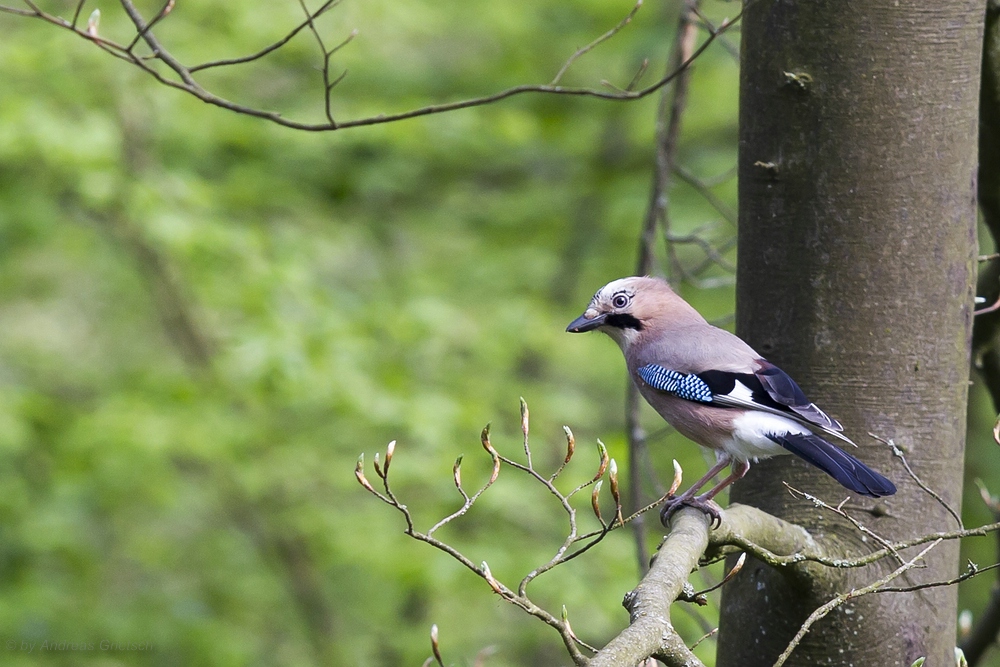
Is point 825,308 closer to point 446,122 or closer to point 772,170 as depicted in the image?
point 772,170

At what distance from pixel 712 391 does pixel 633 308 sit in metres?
0.43

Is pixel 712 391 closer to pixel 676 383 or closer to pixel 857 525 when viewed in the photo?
pixel 676 383

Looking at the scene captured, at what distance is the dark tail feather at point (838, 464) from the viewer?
2.08 m

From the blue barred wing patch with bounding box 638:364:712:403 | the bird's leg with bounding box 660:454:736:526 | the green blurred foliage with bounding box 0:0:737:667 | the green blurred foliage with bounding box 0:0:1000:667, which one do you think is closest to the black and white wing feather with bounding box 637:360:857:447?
the blue barred wing patch with bounding box 638:364:712:403

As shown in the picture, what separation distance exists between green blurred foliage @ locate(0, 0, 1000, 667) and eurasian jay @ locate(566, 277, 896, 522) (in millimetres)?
2879

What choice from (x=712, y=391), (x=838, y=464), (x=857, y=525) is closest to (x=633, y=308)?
(x=712, y=391)

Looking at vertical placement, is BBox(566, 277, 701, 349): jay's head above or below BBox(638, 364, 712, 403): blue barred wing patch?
above

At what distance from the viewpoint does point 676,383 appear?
2768 millimetres

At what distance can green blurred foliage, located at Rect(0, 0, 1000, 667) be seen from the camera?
5871 millimetres

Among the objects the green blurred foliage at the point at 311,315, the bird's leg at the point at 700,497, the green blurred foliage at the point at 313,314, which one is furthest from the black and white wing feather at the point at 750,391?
the green blurred foliage at the point at 313,314

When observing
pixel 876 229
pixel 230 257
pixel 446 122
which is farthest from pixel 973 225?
pixel 446 122

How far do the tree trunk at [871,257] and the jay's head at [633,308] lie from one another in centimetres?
53

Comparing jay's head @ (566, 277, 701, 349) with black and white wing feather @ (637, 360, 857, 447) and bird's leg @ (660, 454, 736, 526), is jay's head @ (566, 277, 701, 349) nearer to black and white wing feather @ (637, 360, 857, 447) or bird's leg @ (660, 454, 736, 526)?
black and white wing feather @ (637, 360, 857, 447)

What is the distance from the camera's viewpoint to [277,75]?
299 inches
